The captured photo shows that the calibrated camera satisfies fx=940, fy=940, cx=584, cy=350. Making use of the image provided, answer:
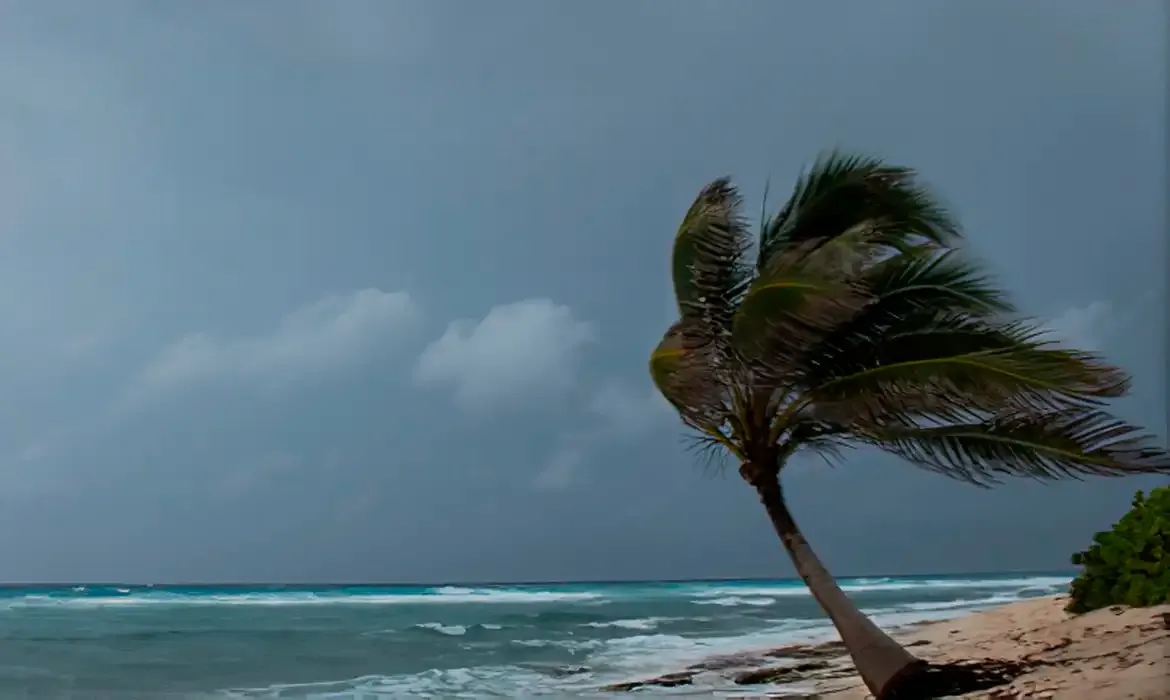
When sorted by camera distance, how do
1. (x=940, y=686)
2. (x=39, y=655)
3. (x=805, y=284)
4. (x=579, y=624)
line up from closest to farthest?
(x=805, y=284)
(x=940, y=686)
(x=39, y=655)
(x=579, y=624)

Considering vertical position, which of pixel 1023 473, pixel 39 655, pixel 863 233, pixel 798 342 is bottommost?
pixel 39 655

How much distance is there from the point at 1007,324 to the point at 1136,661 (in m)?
1.84

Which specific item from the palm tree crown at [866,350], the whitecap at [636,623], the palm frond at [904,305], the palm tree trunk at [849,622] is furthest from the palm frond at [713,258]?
the whitecap at [636,623]

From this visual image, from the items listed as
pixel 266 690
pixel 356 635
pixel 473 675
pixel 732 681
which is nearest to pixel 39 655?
pixel 356 635

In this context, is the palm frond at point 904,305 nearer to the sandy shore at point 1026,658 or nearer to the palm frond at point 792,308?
the palm frond at point 792,308

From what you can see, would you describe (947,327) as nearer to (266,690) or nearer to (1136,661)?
(1136,661)

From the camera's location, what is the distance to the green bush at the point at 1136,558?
584 centimetres

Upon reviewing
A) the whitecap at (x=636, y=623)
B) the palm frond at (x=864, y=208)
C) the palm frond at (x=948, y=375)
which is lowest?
the whitecap at (x=636, y=623)

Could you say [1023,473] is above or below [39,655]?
above

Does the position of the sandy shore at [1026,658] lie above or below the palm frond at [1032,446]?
below

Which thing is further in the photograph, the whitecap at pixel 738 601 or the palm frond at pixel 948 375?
the whitecap at pixel 738 601

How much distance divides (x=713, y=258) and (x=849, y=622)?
7.02 feet

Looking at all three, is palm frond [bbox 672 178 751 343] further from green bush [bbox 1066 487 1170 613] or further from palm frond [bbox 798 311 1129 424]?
green bush [bbox 1066 487 1170 613]

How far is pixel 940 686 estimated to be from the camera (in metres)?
5.06
